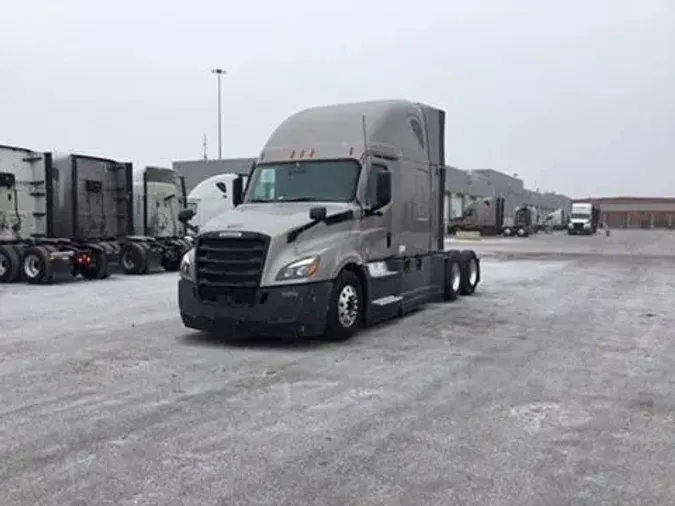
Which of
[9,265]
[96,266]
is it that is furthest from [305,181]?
[9,265]

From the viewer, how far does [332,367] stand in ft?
26.0

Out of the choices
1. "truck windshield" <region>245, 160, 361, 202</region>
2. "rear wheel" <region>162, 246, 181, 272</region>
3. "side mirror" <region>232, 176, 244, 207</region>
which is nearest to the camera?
"truck windshield" <region>245, 160, 361, 202</region>

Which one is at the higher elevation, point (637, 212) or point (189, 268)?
point (637, 212)

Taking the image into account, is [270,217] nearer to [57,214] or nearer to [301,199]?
[301,199]

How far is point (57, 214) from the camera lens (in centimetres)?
1900

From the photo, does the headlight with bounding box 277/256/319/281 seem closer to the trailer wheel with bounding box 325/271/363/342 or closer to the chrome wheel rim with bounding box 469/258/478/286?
the trailer wheel with bounding box 325/271/363/342

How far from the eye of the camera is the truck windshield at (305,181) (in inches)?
399

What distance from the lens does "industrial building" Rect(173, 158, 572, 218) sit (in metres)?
58.7

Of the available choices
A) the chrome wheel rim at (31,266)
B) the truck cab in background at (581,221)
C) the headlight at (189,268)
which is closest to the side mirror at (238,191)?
the headlight at (189,268)

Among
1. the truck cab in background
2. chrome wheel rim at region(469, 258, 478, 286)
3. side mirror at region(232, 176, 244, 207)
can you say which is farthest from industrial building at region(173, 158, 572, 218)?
side mirror at region(232, 176, 244, 207)

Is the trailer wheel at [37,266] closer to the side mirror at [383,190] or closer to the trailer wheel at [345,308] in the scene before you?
the side mirror at [383,190]

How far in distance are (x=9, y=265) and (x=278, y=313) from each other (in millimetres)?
11262

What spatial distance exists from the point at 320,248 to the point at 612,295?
856 cm

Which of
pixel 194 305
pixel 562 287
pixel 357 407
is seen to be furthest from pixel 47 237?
pixel 357 407
